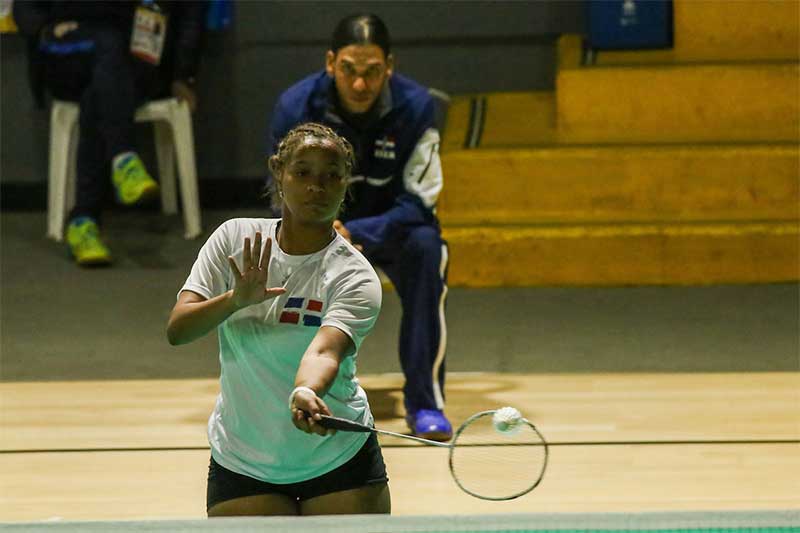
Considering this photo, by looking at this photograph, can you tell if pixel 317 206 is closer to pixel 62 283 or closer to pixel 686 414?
pixel 686 414

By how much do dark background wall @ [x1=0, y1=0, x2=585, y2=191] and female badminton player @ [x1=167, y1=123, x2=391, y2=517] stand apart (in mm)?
4628

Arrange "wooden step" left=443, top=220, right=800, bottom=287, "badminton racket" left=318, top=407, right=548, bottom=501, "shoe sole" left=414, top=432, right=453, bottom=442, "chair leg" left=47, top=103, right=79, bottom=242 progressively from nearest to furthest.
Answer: "badminton racket" left=318, top=407, right=548, bottom=501
"shoe sole" left=414, top=432, right=453, bottom=442
"wooden step" left=443, top=220, right=800, bottom=287
"chair leg" left=47, top=103, right=79, bottom=242

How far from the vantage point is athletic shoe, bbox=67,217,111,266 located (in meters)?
6.17

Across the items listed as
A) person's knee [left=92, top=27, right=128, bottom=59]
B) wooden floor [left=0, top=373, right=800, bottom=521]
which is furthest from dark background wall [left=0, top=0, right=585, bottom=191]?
wooden floor [left=0, top=373, right=800, bottom=521]

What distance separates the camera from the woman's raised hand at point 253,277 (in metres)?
2.19

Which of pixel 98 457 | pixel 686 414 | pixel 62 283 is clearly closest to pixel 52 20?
pixel 62 283

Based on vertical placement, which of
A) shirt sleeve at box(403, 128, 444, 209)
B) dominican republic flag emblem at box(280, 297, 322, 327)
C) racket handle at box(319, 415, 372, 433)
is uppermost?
dominican republic flag emblem at box(280, 297, 322, 327)

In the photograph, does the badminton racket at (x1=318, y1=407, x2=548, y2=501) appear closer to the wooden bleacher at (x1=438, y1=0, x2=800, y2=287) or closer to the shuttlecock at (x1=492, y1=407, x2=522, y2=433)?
the shuttlecock at (x1=492, y1=407, x2=522, y2=433)

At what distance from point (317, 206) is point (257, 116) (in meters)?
4.87

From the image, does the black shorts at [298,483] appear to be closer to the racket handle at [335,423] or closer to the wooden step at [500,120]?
the racket handle at [335,423]

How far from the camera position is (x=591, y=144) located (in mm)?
6199

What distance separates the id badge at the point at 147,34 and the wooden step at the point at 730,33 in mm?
2046

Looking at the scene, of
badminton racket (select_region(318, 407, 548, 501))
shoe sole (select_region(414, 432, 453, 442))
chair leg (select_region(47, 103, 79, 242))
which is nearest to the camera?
badminton racket (select_region(318, 407, 548, 501))

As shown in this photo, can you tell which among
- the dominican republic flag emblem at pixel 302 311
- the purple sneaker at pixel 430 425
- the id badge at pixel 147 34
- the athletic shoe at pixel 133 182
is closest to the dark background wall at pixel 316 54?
the id badge at pixel 147 34
